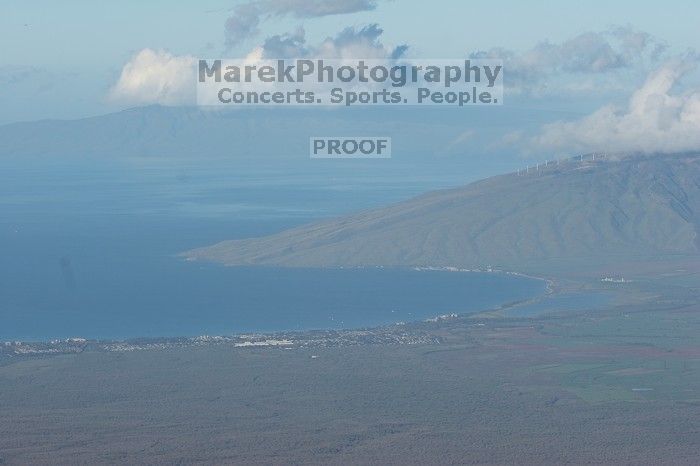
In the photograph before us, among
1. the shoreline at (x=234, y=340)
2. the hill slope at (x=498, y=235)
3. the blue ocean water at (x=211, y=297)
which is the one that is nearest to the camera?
the shoreline at (x=234, y=340)

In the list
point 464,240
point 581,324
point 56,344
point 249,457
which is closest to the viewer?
point 249,457

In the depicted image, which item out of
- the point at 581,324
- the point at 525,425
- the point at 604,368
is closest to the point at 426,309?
the point at 581,324

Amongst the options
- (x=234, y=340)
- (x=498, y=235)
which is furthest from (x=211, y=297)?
(x=498, y=235)

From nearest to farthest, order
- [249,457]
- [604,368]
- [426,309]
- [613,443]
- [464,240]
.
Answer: [249,457]
[613,443]
[604,368]
[426,309]
[464,240]

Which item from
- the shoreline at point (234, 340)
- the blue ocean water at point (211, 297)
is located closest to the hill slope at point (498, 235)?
the blue ocean water at point (211, 297)

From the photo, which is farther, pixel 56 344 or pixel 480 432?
pixel 56 344

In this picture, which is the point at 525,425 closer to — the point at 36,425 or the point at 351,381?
the point at 351,381

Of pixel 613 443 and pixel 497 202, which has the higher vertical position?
pixel 497 202

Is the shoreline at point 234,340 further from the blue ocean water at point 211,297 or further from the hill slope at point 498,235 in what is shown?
the hill slope at point 498,235
